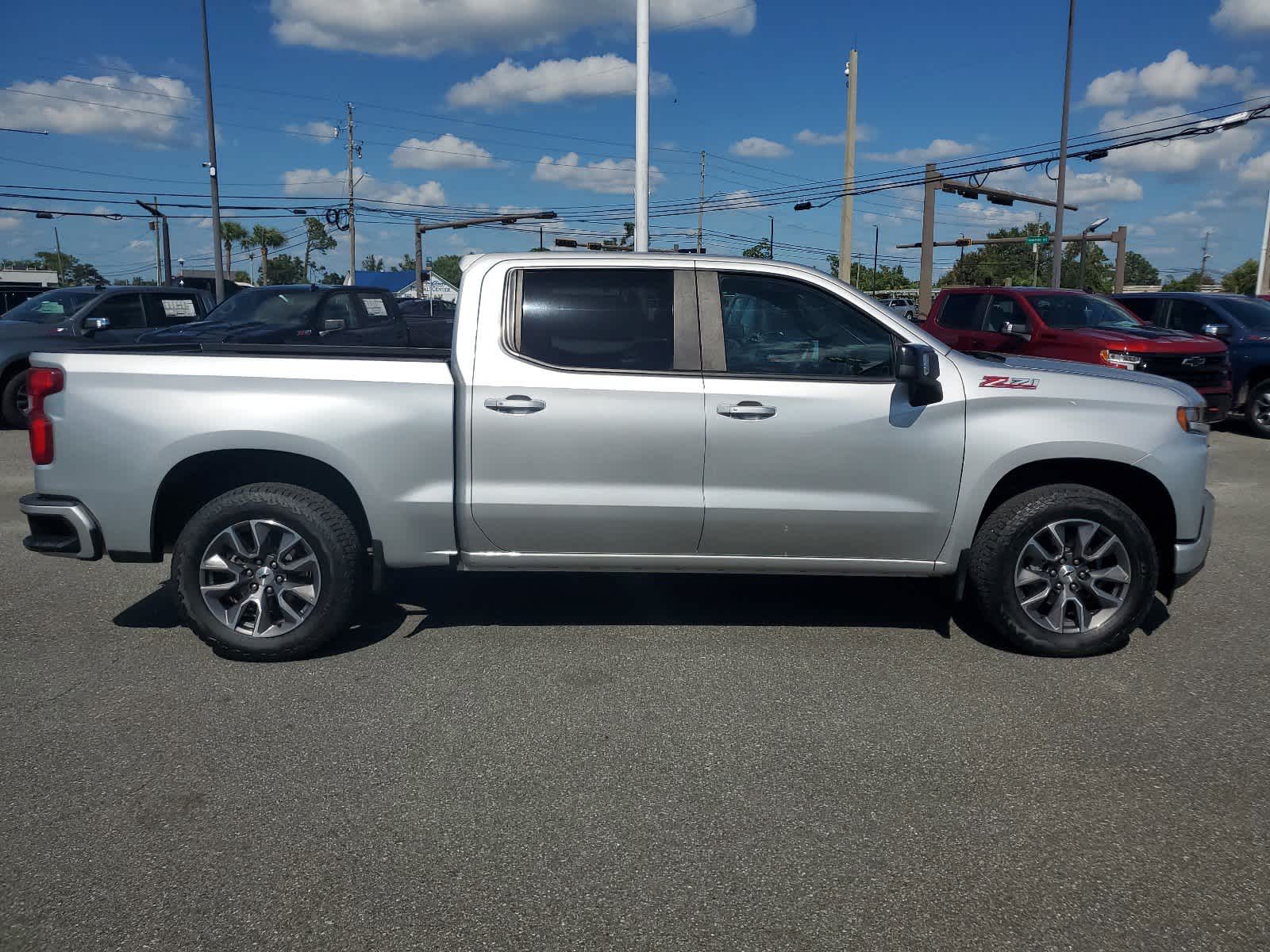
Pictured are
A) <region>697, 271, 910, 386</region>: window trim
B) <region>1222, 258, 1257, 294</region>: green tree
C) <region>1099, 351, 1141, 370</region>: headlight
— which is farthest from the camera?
<region>1222, 258, 1257, 294</region>: green tree

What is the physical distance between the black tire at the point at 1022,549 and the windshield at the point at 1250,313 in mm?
11221

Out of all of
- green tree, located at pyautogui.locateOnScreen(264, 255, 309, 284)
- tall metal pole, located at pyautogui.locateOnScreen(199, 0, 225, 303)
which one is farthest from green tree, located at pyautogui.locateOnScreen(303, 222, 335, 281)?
tall metal pole, located at pyautogui.locateOnScreen(199, 0, 225, 303)

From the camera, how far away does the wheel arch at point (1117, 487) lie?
4.92 metres

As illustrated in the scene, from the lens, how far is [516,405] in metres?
4.66

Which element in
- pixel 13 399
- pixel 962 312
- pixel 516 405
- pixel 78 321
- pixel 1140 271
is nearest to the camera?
pixel 516 405

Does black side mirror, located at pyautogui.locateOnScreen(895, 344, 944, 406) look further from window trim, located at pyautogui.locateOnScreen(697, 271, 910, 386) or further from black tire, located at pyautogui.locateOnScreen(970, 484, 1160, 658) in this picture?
black tire, located at pyautogui.locateOnScreen(970, 484, 1160, 658)

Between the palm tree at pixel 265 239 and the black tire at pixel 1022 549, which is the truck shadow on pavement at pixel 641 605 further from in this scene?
the palm tree at pixel 265 239

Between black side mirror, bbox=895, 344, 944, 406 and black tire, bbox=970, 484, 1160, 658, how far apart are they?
2.34 ft

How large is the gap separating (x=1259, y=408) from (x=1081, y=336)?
3.88m

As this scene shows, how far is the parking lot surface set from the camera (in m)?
2.83

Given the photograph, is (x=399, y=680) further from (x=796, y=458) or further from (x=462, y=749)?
(x=796, y=458)

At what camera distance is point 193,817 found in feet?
11.0

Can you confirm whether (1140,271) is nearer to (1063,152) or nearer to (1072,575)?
(1063,152)

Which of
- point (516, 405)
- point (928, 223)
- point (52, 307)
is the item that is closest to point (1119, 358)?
point (516, 405)
